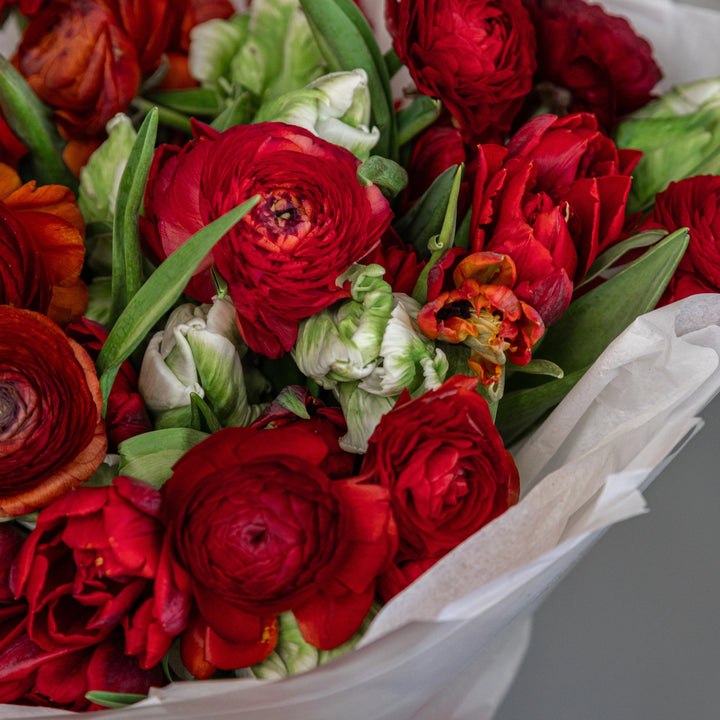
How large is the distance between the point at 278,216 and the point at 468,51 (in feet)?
0.50

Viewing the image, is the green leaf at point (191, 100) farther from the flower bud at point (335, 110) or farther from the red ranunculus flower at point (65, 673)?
the red ranunculus flower at point (65, 673)

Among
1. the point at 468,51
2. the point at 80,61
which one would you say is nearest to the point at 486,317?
the point at 468,51

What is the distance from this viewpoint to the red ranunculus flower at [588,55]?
1.61ft

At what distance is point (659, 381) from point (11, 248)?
0.30m

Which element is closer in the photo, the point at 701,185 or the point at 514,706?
the point at 701,185

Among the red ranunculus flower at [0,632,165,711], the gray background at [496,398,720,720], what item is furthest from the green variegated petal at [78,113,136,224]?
the gray background at [496,398,720,720]

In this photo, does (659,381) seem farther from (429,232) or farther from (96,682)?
(96,682)

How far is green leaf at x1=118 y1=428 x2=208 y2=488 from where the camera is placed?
1.20 ft

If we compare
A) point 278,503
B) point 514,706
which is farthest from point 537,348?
point 514,706

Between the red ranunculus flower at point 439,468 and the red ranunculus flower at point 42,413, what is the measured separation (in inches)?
4.6

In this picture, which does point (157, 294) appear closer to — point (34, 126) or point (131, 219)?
point (131, 219)

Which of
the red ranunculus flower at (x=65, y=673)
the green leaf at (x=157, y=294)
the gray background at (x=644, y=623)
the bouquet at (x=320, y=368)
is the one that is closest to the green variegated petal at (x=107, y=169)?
the bouquet at (x=320, y=368)

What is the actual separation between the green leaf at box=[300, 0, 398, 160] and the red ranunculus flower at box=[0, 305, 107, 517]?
22 cm

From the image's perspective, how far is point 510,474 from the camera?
0.36 m
